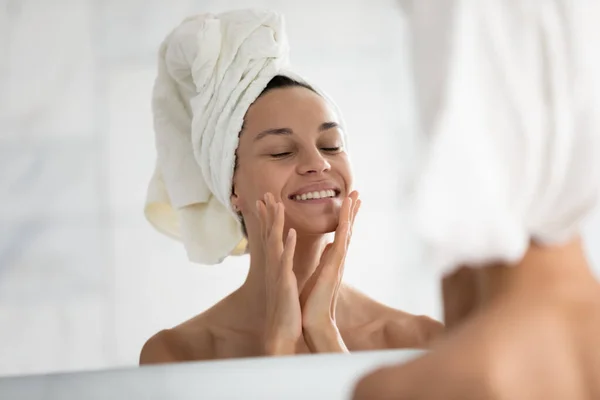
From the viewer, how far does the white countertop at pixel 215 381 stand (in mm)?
940

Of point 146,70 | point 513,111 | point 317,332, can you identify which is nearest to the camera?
point 513,111

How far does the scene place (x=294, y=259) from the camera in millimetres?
1052

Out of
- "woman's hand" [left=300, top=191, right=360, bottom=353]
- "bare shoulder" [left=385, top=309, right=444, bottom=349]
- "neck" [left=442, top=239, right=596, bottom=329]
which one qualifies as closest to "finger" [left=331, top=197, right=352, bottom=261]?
"woman's hand" [left=300, top=191, right=360, bottom=353]

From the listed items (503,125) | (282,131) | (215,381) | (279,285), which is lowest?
(215,381)

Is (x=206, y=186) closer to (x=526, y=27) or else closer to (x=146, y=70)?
(x=146, y=70)

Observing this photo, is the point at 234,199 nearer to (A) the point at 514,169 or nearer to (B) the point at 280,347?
(B) the point at 280,347

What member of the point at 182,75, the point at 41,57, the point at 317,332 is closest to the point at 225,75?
the point at 182,75

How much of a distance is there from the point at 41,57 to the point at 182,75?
198 mm

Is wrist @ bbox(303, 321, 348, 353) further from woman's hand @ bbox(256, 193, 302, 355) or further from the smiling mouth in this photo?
the smiling mouth

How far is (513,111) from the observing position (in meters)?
0.49

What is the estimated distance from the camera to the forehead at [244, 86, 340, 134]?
1.05m

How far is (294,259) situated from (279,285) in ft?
0.14

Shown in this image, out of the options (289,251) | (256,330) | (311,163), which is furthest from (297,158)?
(256,330)

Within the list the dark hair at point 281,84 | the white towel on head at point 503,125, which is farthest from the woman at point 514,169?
the dark hair at point 281,84
